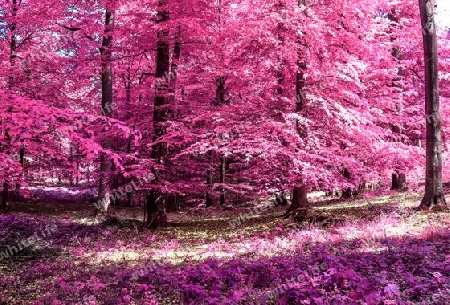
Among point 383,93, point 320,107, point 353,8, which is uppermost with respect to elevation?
point 353,8

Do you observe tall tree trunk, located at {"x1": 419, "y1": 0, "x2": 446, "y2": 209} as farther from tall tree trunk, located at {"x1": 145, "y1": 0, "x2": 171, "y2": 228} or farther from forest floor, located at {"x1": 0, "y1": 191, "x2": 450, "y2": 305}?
tall tree trunk, located at {"x1": 145, "y1": 0, "x2": 171, "y2": 228}

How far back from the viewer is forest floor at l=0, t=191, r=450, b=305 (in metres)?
6.03

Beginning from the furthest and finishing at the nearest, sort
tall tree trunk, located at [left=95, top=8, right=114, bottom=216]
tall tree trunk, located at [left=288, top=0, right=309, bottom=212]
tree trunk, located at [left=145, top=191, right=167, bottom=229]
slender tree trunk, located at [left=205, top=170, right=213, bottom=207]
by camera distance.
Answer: slender tree trunk, located at [left=205, top=170, right=213, bottom=207], tall tree trunk, located at [left=95, top=8, right=114, bottom=216], tree trunk, located at [left=145, top=191, right=167, bottom=229], tall tree trunk, located at [left=288, top=0, right=309, bottom=212]

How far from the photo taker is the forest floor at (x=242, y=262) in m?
6.03

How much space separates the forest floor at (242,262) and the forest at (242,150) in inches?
2.1

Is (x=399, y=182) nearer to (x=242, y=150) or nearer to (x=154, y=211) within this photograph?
(x=242, y=150)

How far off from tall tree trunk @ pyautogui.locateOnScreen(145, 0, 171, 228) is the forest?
57 mm

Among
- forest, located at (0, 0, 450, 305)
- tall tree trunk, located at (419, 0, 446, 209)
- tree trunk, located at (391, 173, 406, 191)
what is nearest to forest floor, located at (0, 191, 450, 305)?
forest, located at (0, 0, 450, 305)

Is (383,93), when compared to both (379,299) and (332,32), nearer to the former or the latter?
(332,32)

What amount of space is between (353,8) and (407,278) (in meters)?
10.5

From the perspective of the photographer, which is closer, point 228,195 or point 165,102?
point 165,102

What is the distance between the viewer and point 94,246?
39.4ft

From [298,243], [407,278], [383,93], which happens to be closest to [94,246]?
[298,243]

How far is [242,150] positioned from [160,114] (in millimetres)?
3831
